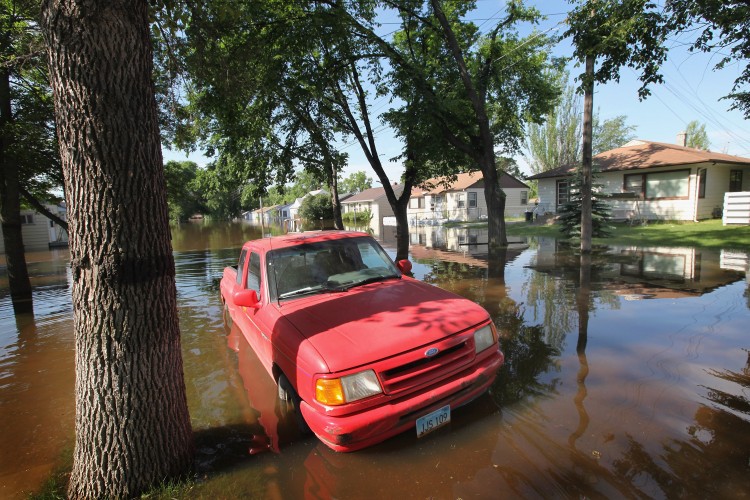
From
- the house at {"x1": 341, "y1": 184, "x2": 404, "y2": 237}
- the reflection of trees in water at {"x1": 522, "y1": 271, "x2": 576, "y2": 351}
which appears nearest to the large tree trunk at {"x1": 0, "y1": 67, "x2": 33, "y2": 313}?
the reflection of trees in water at {"x1": 522, "y1": 271, "x2": 576, "y2": 351}

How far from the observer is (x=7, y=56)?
802 centimetres

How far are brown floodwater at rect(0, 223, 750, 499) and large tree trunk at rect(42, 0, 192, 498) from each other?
0.62 meters

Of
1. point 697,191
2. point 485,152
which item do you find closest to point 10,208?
point 485,152

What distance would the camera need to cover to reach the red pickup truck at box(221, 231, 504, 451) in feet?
9.07

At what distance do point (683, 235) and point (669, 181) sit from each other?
20.7 feet

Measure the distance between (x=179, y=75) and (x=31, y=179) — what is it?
341 inches

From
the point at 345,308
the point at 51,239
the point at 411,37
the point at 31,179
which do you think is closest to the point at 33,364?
the point at 345,308

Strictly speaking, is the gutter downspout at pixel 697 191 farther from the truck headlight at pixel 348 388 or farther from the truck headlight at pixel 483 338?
the truck headlight at pixel 348 388

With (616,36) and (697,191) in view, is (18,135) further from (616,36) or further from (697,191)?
(697,191)

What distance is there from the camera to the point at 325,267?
14.4ft

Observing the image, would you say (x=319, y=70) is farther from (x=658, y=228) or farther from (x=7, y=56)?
(x=658, y=228)

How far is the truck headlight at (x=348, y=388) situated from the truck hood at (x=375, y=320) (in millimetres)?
88

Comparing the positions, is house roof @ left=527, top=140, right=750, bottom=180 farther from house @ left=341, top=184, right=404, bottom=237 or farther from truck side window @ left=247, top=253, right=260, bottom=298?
house @ left=341, top=184, right=404, bottom=237

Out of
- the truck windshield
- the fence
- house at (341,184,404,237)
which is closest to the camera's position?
the truck windshield
